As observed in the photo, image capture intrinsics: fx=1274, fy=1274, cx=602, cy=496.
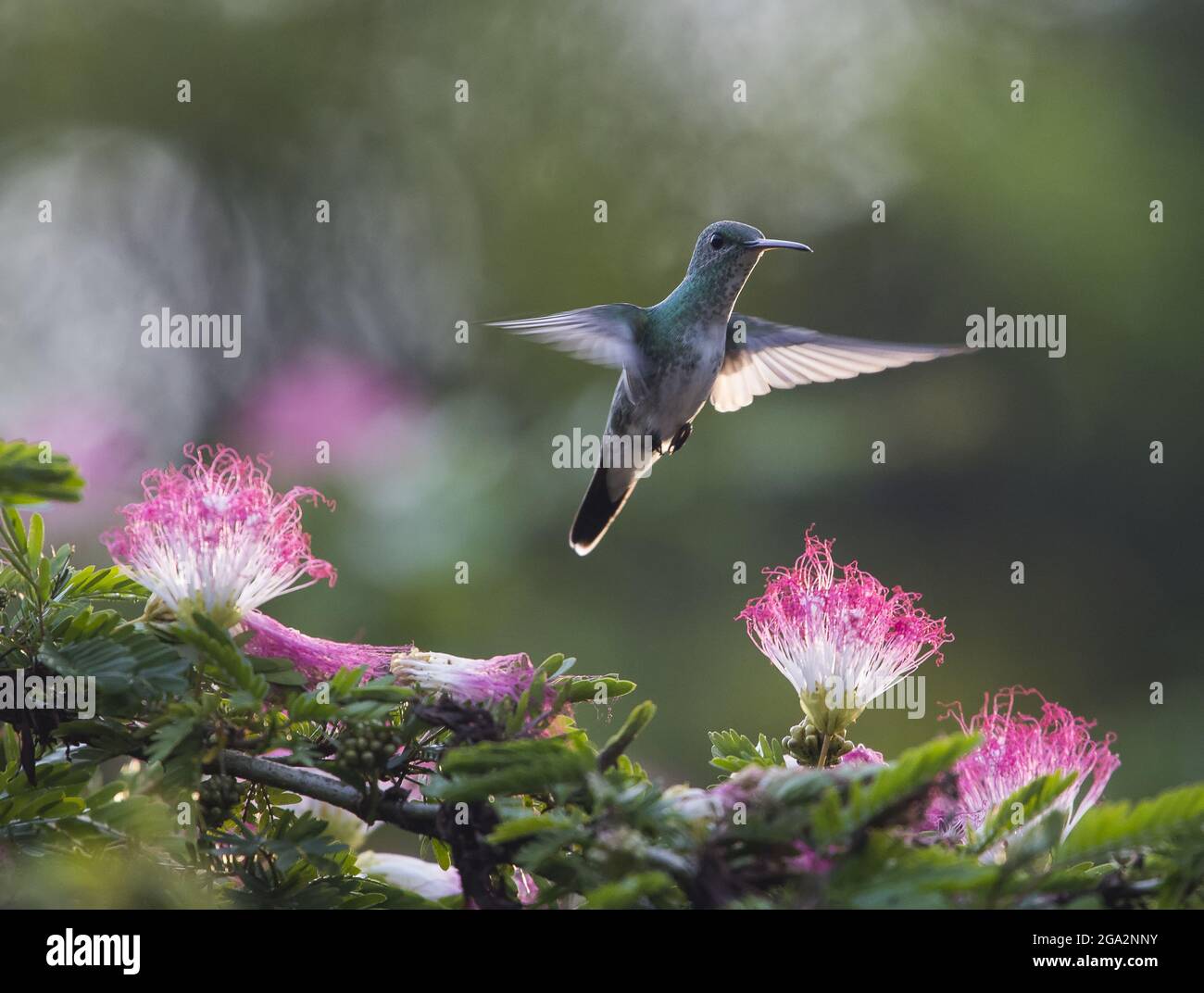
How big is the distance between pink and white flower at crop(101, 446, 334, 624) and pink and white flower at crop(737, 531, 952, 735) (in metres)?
0.71

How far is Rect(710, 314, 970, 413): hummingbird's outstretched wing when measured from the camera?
3.04m

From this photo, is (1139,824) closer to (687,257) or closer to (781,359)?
(781,359)

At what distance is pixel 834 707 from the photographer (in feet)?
6.25

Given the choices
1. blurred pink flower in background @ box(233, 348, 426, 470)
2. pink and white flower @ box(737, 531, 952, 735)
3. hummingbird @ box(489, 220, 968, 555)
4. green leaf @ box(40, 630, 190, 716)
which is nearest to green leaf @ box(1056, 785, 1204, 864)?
pink and white flower @ box(737, 531, 952, 735)

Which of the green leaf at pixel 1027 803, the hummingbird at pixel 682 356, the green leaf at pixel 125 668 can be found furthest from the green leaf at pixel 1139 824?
the hummingbird at pixel 682 356

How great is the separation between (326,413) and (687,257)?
91.3 inches

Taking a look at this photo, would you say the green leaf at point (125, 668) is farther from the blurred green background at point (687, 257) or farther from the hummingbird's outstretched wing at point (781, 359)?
the blurred green background at point (687, 257)

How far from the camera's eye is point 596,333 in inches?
111

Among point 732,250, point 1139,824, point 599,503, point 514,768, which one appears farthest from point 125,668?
point 732,250

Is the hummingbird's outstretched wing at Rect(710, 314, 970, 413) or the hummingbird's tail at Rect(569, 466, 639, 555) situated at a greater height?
the hummingbird's outstretched wing at Rect(710, 314, 970, 413)

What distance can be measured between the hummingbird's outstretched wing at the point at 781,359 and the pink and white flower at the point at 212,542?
1.53 meters

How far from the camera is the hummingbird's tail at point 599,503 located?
314cm

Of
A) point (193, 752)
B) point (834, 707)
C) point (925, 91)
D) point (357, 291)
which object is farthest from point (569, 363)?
point (193, 752)

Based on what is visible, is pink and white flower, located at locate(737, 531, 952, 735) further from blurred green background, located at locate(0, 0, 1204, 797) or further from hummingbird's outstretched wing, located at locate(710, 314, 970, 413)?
blurred green background, located at locate(0, 0, 1204, 797)
